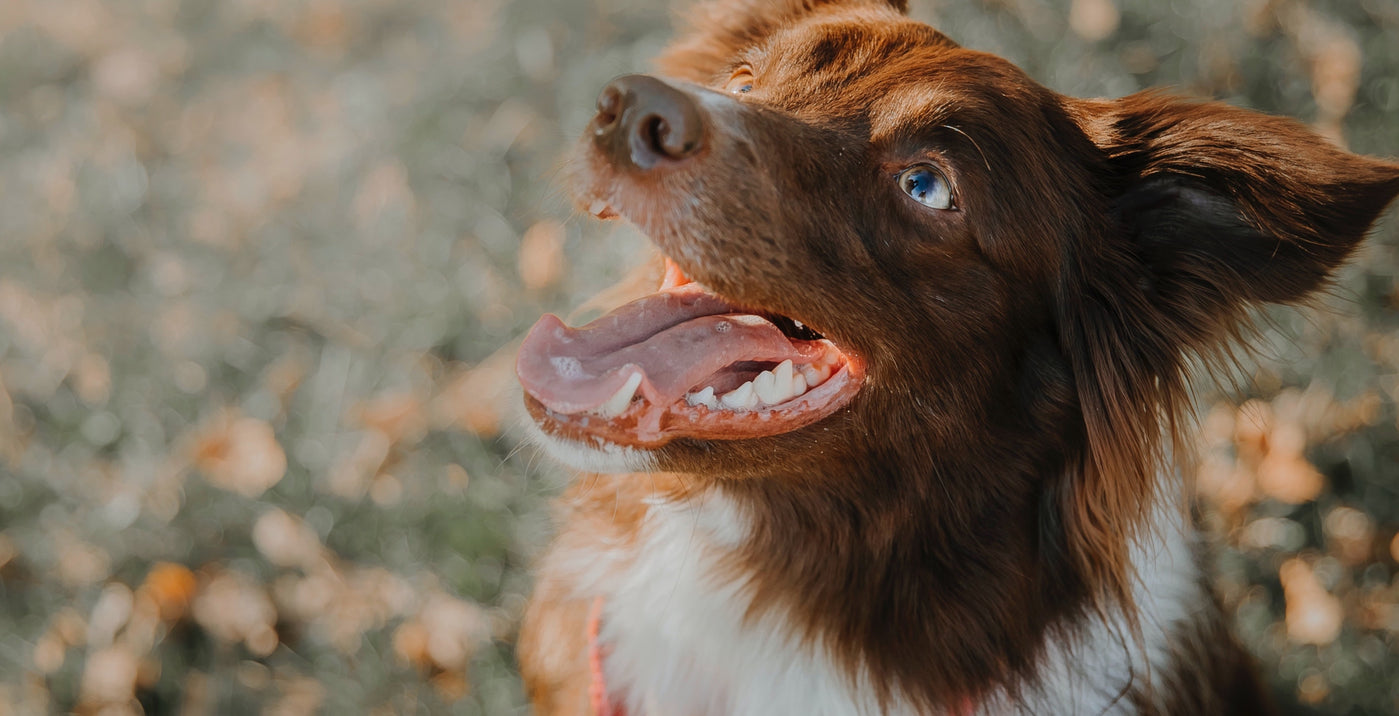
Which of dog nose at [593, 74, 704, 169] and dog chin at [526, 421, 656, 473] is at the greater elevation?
dog nose at [593, 74, 704, 169]

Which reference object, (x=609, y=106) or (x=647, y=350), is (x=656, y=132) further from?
(x=647, y=350)

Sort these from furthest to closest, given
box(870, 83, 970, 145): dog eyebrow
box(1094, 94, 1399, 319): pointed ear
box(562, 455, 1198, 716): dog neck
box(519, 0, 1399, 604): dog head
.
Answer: box(562, 455, 1198, 716): dog neck < box(870, 83, 970, 145): dog eyebrow < box(519, 0, 1399, 604): dog head < box(1094, 94, 1399, 319): pointed ear

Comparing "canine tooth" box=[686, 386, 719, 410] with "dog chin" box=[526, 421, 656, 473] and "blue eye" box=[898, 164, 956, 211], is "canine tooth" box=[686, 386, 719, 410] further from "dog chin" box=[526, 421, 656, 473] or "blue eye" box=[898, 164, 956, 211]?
"blue eye" box=[898, 164, 956, 211]

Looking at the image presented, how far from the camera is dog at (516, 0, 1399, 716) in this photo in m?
2.15

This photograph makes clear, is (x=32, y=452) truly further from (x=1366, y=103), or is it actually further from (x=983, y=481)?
(x=1366, y=103)

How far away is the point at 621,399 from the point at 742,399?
273mm

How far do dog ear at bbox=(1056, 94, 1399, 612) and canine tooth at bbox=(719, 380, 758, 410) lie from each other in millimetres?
754

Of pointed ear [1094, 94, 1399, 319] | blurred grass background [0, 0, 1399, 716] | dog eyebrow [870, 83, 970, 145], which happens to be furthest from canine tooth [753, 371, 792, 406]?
blurred grass background [0, 0, 1399, 716]

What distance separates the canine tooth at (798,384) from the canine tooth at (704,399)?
176mm

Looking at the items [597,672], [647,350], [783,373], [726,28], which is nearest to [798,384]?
[783,373]

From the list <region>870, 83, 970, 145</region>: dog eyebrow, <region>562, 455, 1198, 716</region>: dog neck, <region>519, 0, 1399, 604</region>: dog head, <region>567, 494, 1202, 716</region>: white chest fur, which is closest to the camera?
<region>519, 0, 1399, 604</region>: dog head

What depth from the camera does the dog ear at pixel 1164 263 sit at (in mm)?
2031

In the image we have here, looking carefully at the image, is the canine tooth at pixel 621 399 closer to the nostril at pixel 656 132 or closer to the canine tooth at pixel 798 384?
the canine tooth at pixel 798 384

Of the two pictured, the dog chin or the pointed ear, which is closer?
the pointed ear
